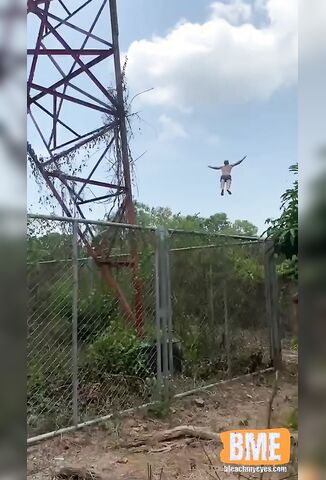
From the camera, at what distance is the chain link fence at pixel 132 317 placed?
7.92 feet

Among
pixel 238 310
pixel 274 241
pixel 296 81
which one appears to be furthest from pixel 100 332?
pixel 296 81

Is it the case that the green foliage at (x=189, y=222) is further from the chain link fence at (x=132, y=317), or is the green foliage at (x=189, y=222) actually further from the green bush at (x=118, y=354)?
the green bush at (x=118, y=354)

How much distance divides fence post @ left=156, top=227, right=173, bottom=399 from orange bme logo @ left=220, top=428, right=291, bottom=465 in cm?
92

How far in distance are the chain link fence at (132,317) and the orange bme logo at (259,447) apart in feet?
1.49

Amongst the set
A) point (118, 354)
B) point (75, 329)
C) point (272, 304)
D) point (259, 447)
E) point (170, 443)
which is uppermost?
point (272, 304)

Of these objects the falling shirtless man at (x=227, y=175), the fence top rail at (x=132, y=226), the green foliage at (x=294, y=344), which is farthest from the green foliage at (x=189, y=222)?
the green foliage at (x=294, y=344)

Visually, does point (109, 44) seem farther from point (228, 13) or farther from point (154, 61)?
point (228, 13)

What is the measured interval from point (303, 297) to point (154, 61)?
1.15 meters

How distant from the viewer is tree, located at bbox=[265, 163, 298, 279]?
6.10ft

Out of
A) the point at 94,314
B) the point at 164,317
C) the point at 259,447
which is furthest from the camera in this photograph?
the point at 164,317

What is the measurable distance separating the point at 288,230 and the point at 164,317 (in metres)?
1.21

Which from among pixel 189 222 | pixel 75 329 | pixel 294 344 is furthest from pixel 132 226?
pixel 294 344

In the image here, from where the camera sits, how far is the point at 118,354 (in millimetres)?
2754

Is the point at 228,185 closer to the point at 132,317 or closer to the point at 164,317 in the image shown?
the point at 132,317
